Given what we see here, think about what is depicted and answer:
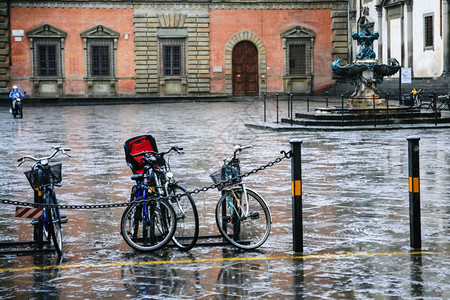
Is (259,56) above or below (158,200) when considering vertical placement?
above

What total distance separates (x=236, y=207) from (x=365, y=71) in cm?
1863

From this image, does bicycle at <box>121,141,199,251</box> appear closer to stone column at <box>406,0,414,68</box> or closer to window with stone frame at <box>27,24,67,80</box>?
stone column at <box>406,0,414,68</box>

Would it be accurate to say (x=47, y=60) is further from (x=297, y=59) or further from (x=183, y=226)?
(x=183, y=226)

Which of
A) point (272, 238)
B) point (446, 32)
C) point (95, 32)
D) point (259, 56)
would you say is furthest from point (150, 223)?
point (259, 56)

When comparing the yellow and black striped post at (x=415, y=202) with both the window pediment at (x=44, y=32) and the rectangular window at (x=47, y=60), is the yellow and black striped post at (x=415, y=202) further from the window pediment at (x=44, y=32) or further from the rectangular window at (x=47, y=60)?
the rectangular window at (x=47, y=60)

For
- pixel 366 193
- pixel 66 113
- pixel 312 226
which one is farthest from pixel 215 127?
pixel 312 226

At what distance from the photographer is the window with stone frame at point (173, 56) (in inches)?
1853

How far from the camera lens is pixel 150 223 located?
812 cm

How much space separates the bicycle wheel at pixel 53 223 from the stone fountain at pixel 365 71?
1866 cm

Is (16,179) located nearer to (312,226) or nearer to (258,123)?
(312,226)

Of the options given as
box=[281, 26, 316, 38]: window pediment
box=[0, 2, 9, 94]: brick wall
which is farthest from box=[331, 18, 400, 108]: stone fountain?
box=[0, 2, 9, 94]: brick wall

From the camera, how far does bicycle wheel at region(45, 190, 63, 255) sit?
8002mm

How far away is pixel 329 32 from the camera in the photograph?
4831 centimetres

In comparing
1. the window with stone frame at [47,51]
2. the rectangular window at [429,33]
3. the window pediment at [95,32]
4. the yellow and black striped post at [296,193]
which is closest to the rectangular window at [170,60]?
the window pediment at [95,32]
